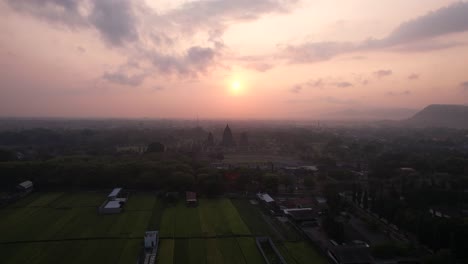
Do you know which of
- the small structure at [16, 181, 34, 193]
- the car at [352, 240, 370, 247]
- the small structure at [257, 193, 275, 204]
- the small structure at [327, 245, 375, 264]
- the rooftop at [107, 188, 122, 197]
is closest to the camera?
the small structure at [327, 245, 375, 264]

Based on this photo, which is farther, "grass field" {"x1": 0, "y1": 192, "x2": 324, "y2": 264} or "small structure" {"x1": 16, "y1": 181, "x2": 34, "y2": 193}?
"small structure" {"x1": 16, "y1": 181, "x2": 34, "y2": 193}

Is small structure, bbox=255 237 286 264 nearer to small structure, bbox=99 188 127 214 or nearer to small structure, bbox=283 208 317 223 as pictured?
small structure, bbox=283 208 317 223

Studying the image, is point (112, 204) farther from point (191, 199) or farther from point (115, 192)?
point (191, 199)

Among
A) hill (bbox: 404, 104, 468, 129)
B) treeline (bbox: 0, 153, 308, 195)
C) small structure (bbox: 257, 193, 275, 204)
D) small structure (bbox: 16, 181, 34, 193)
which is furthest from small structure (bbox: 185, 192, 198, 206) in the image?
hill (bbox: 404, 104, 468, 129)

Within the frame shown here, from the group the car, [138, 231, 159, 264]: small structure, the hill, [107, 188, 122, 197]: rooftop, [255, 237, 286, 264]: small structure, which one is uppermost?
the hill

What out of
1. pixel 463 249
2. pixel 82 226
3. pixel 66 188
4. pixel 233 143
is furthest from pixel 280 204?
pixel 233 143
